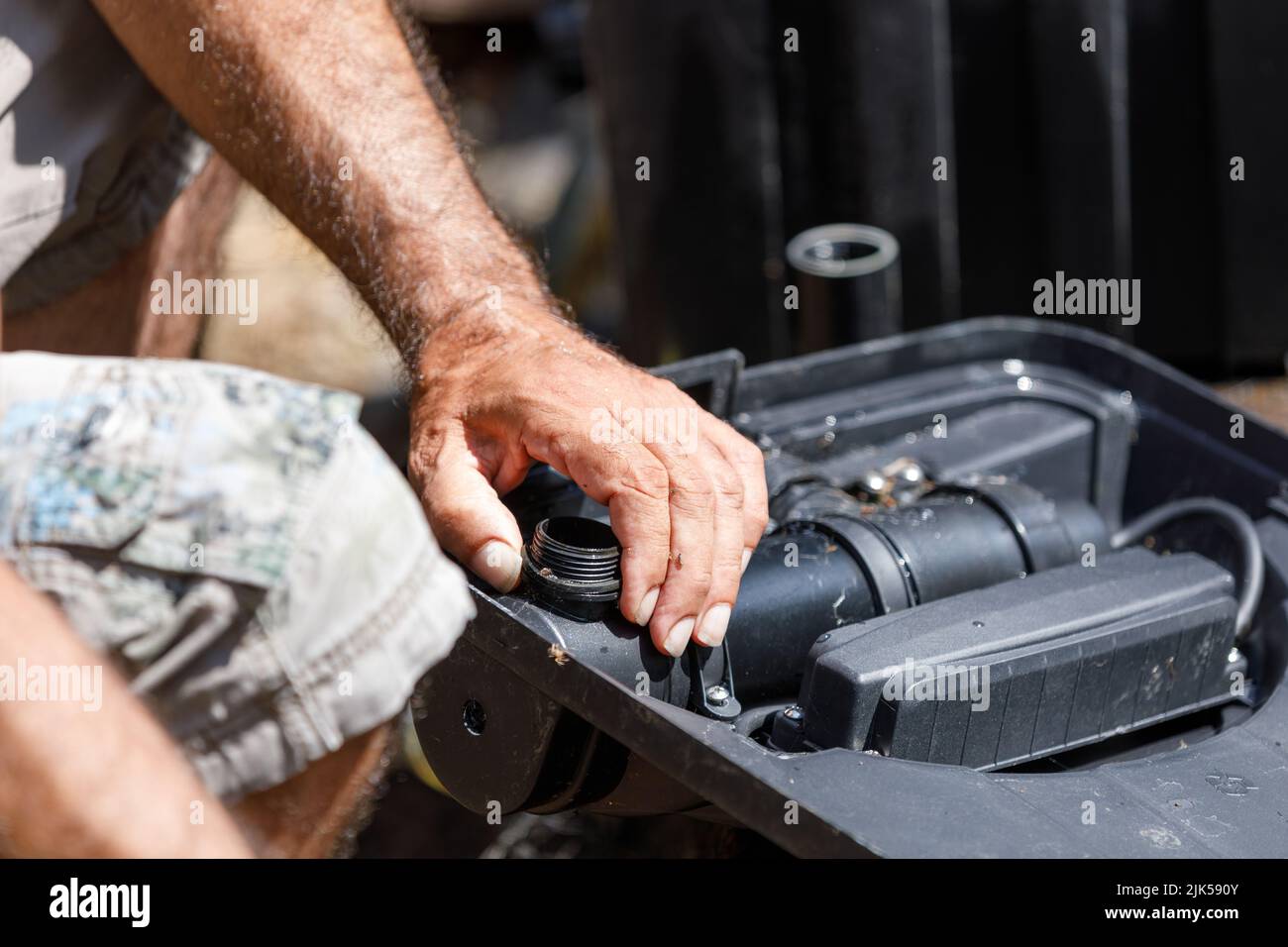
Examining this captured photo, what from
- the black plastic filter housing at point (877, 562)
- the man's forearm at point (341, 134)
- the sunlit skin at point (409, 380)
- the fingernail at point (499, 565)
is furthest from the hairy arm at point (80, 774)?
the man's forearm at point (341, 134)

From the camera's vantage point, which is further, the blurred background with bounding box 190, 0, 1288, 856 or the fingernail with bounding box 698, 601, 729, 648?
the blurred background with bounding box 190, 0, 1288, 856

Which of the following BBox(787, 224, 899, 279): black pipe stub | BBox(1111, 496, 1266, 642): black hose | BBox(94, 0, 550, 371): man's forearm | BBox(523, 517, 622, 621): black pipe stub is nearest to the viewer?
BBox(523, 517, 622, 621): black pipe stub

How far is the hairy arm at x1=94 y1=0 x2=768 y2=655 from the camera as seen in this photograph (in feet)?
3.35

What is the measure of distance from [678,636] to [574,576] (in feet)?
0.29

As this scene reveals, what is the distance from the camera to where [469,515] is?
1032mm

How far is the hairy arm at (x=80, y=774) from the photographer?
25.6 inches

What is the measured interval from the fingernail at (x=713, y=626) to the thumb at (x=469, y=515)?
143 millimetres

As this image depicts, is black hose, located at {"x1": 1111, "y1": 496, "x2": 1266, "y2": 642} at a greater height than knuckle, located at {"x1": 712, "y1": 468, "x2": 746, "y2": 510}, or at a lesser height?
lesser

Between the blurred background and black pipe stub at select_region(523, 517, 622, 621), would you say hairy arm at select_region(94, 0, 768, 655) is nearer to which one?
black pipe stub at select_region(523, 517, 622, 621)

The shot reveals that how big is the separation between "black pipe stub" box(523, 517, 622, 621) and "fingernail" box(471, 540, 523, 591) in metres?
0.01

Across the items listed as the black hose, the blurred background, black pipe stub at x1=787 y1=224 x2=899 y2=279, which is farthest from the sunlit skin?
the blurred background

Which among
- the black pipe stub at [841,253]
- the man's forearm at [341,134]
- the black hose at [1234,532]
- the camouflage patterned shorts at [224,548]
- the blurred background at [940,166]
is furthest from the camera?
the blurred background at [940,166]

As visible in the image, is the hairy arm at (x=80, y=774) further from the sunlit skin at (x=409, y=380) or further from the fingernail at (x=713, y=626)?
the fingernail at (x=713, y=626)

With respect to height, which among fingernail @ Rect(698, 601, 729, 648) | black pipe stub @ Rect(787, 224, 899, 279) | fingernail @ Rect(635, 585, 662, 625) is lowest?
fingernail @ Rect(698, 601, 729, 648)
